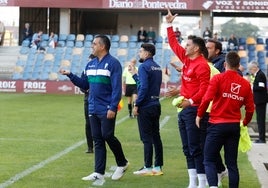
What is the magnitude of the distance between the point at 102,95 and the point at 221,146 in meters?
2.11

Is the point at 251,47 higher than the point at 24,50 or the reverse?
higher

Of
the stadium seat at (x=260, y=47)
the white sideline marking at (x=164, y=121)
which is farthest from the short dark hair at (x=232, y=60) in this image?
the stadium seat at (x=260, y=47)

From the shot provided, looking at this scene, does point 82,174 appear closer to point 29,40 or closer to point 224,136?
point 224,136

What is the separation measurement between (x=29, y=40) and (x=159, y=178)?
1253 inches

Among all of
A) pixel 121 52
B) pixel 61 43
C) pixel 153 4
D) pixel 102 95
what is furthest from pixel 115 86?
pixel 61 43

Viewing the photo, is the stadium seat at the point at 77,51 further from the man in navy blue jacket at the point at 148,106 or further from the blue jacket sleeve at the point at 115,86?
the blue jacket sleeve at the point at 115,86

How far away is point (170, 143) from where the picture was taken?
50.3ft

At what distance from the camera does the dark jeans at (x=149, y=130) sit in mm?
10797

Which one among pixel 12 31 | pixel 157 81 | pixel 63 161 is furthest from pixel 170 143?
pixel 12 31

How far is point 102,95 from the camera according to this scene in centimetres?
995

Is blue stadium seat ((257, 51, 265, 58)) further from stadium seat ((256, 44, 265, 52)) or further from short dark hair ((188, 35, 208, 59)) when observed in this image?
short dark hair ((188, 35, 208, 59))

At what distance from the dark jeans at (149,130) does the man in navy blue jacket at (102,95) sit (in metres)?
0.81

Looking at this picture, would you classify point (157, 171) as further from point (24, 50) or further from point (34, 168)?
point (24, 50)

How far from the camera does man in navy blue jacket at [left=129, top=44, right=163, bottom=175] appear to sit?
1068 cm
